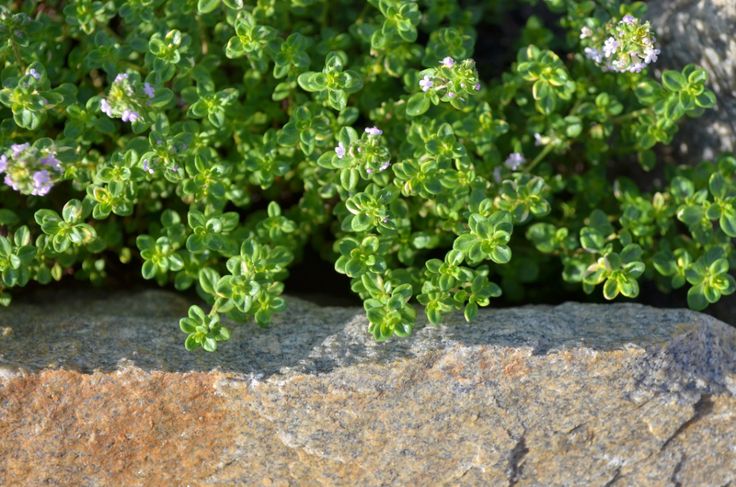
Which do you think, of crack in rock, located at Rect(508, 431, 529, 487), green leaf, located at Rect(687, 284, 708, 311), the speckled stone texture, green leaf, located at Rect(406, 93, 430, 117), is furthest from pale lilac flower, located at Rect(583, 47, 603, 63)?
crack in rock, located at Rect(508, 431, 529, 487)

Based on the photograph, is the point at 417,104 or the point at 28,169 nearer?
the point at 28,169

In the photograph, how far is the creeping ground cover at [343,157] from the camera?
111 inches

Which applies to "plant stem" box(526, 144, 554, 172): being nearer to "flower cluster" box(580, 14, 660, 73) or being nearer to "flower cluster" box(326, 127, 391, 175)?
"flower cluster" box(580, 14, 660, 73)

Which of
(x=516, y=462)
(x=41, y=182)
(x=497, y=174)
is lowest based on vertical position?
(x=516, y=462)

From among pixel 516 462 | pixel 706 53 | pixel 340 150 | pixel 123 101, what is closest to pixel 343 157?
pixel 340 150

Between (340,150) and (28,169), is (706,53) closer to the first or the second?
(340,150)

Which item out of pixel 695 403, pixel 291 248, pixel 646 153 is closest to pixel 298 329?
pixel 291 248

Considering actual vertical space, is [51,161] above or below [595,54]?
below

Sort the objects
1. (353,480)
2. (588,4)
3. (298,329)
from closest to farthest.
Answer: (353,480) → (298,329) → (588,4)

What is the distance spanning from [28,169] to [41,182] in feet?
0.19

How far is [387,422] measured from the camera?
8.40 feet

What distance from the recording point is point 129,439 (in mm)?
2576

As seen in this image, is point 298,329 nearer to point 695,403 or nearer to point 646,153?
point 695,403

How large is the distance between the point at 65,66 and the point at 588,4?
2.01 meters
